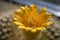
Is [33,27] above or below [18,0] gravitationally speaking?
below

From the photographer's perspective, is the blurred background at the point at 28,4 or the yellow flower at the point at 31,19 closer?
the yellow flower at the point at 31,19

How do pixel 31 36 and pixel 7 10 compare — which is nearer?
pixel 31 36

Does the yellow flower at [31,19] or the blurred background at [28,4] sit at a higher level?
the blurred background at [28,4]

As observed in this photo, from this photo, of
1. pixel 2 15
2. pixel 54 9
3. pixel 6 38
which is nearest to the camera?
pixel 6 38

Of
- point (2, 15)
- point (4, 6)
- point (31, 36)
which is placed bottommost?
point (31, 36)

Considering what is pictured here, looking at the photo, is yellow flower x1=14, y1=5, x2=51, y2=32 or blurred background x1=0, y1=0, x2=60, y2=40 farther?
blurred background x1=0, y1=0, x2=60, y2=40

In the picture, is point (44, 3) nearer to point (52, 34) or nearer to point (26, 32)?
point (52, 34)

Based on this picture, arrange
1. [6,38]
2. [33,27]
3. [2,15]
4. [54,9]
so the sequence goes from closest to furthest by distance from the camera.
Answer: [33,27]
[6,38]
[2,15]
[54,9]

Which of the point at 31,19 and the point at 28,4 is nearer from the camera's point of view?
the point at 31,19

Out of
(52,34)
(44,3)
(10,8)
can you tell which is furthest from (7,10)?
(52,34)

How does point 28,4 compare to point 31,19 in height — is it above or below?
above

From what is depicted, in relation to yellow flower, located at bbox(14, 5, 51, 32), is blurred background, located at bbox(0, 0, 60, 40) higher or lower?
higher
